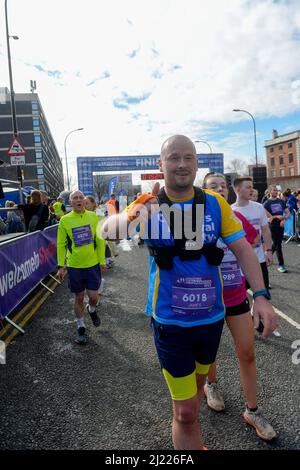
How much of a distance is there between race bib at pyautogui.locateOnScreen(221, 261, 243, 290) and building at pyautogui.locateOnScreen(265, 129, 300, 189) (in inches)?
2392

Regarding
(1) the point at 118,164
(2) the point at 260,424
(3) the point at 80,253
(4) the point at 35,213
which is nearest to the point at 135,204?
(2) the point at 260,424

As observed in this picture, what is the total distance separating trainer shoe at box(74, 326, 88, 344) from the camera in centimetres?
449

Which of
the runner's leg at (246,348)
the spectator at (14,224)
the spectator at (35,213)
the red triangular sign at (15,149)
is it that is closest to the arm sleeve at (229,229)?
the runner's leg at (246,348)

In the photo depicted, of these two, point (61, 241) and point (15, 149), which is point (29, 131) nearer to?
point (15, 149)

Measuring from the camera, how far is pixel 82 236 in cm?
478

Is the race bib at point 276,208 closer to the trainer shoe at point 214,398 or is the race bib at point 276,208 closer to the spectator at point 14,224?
the trainer shoe at point 214,398

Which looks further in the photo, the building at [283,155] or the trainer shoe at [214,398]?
the building at [283,155]

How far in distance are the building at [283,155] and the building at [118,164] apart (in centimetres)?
2600

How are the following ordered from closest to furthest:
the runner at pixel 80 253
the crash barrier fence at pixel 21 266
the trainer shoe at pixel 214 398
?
the trainer shoe at pixel 214 398 → the runner at pixel 80 253 → the crash barrier fence at pixel 21 266

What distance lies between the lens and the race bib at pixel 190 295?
1.93 metres

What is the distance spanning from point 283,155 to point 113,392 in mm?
71891

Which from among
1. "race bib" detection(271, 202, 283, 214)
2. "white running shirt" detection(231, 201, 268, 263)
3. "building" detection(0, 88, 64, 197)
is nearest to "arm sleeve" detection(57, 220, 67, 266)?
"white running shirt" detection(231, 201, 268, 263)

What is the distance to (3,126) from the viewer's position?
233 feet

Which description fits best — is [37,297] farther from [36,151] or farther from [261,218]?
[36,151]
